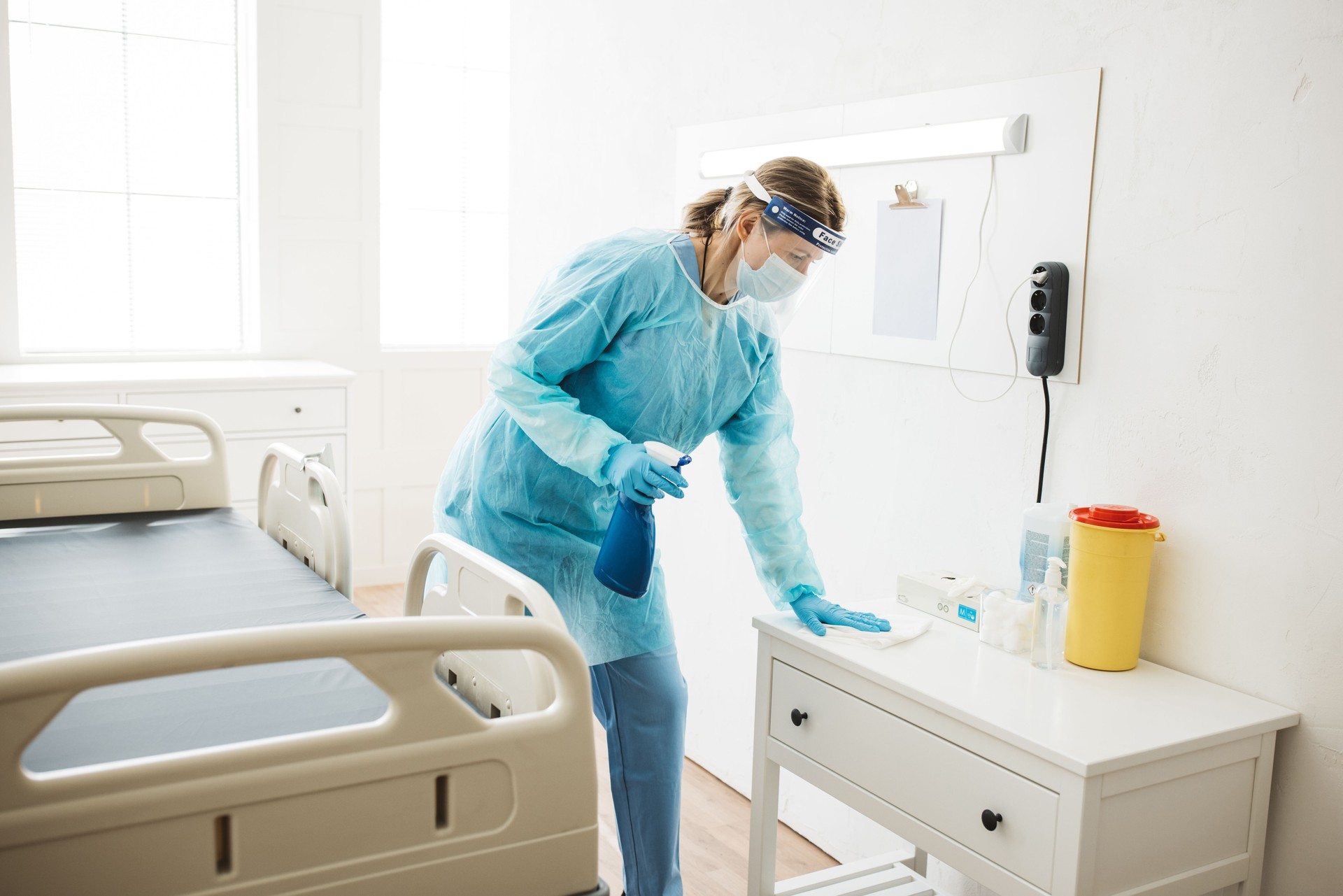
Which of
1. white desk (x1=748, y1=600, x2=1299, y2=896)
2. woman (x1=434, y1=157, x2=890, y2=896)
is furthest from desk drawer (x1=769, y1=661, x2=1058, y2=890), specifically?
woman (x1=434, y1=157, x2=890, y2=896)

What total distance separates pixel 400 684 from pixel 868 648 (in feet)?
3.18

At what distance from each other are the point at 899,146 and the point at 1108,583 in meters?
1.00

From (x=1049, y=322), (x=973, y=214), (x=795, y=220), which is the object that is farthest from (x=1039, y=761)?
(x=973, y=214)

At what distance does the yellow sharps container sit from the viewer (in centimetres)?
174

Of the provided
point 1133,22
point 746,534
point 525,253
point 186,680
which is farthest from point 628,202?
point 186,680

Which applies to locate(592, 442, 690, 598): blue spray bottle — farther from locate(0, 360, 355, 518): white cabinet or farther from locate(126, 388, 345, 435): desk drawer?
locate(126, 388, 345, 435): desk drawer

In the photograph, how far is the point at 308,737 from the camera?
107 centimetres

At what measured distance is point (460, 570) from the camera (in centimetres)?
154

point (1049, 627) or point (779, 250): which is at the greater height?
point (779, 250)

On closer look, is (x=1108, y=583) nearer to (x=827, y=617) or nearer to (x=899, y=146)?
(x=827, y=617)

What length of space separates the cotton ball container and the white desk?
0.03m

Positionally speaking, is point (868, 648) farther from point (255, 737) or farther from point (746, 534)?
point (255, 737)

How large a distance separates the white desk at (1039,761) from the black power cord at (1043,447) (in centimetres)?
30

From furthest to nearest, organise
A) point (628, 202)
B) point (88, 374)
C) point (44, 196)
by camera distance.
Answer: point (44, 196), point (88, 374), point (628, 202)
